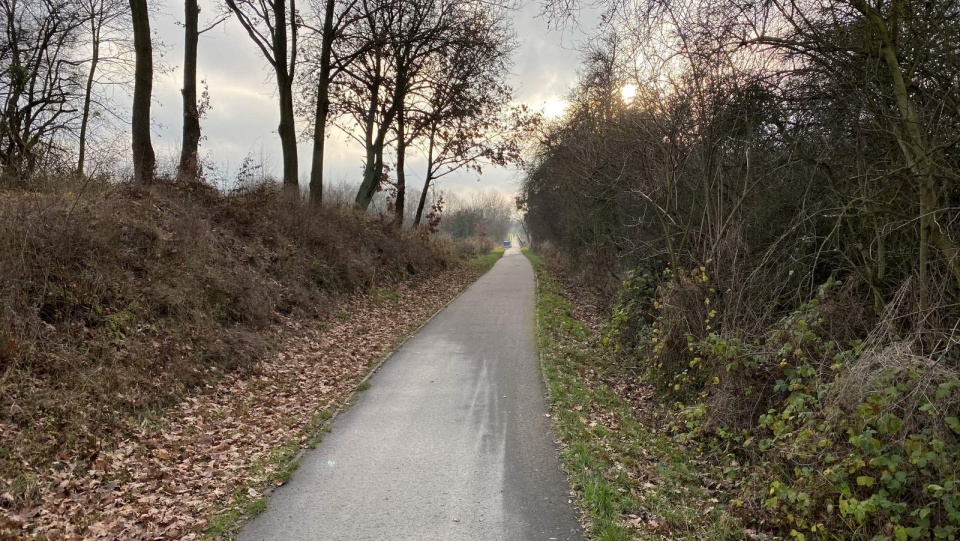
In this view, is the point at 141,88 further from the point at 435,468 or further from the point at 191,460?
the point at 435,468

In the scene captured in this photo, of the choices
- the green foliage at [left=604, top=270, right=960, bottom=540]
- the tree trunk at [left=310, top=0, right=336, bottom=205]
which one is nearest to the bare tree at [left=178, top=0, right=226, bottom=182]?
the tree trunk at [left=310, top=0, right=336, bottom=205]

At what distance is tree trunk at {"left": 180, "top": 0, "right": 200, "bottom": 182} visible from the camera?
1332cm

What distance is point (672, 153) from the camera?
9250mm

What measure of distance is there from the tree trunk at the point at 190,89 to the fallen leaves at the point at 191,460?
6504 mm

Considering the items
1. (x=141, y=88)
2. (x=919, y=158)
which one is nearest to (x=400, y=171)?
(x=141, y=88)

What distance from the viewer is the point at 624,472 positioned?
5594 millimetres

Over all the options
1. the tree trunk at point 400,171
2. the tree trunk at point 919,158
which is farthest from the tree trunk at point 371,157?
the tree trunk at point 919,158

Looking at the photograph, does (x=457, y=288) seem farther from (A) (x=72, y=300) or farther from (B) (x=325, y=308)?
(A) (x=72, y=300)

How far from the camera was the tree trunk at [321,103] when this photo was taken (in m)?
17.8

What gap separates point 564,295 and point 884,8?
15942 mm

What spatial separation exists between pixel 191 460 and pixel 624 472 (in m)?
4.60

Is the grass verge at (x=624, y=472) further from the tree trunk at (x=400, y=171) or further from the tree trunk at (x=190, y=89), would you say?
the tree trunk at (x=400, y=171)

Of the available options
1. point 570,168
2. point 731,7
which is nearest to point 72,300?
point 731,7

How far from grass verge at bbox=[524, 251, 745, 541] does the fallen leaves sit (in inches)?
124
